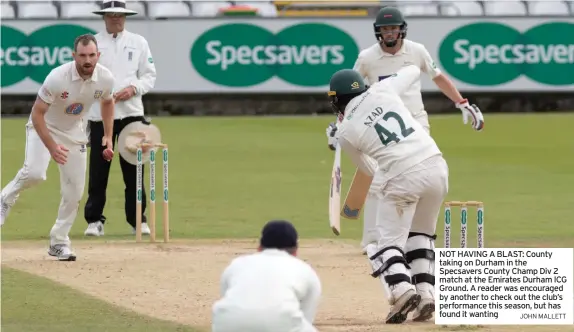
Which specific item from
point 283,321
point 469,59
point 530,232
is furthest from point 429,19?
point 283,321

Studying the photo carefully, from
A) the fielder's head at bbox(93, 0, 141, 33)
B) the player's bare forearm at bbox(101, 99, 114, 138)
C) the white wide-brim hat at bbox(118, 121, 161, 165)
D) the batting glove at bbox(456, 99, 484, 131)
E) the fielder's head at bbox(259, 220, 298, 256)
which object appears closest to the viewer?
the fielder's head at bbox(259, 220, 298, 256)

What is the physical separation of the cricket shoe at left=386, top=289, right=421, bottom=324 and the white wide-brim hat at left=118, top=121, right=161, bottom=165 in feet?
16.3

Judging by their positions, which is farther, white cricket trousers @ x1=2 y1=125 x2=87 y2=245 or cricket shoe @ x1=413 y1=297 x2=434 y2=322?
white cricket trousers @ x1=2 y1=125 x2=87 y2=245

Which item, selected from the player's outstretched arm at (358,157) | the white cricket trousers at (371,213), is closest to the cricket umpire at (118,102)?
the white cricket trousers at (371,213)

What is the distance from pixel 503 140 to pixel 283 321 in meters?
17.5

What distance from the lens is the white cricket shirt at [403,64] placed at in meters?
11.8

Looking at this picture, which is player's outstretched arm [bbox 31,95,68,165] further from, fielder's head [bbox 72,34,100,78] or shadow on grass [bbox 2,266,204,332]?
shadow on grass [bbox 2,266,204,332]

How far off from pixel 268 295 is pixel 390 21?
5489mm

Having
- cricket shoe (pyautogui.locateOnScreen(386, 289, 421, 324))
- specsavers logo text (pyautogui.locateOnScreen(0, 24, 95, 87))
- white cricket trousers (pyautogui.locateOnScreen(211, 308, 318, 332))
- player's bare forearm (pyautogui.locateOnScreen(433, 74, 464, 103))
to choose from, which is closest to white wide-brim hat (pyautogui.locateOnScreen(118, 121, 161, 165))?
player's bare forearm (pyautogui.locateOnScreen(433, 74, 464, 103))

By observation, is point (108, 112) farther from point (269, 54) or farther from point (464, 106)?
point (269, 54)

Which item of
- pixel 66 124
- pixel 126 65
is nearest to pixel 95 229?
pixel 126 65

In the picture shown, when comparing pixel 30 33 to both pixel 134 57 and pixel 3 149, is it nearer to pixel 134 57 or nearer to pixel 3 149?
pixel 3 149

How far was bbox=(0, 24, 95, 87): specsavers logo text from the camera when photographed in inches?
1069

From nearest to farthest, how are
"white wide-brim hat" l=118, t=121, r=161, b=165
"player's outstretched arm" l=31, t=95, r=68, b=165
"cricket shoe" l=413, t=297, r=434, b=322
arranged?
1. "cricket shoe" l=413, t=297, r=434, b=322
2. "player's outstretched arm" l=31, t=95, r=68, b=165
3. "white wide-brim hat" l=118, t=121, r=161, b=165
